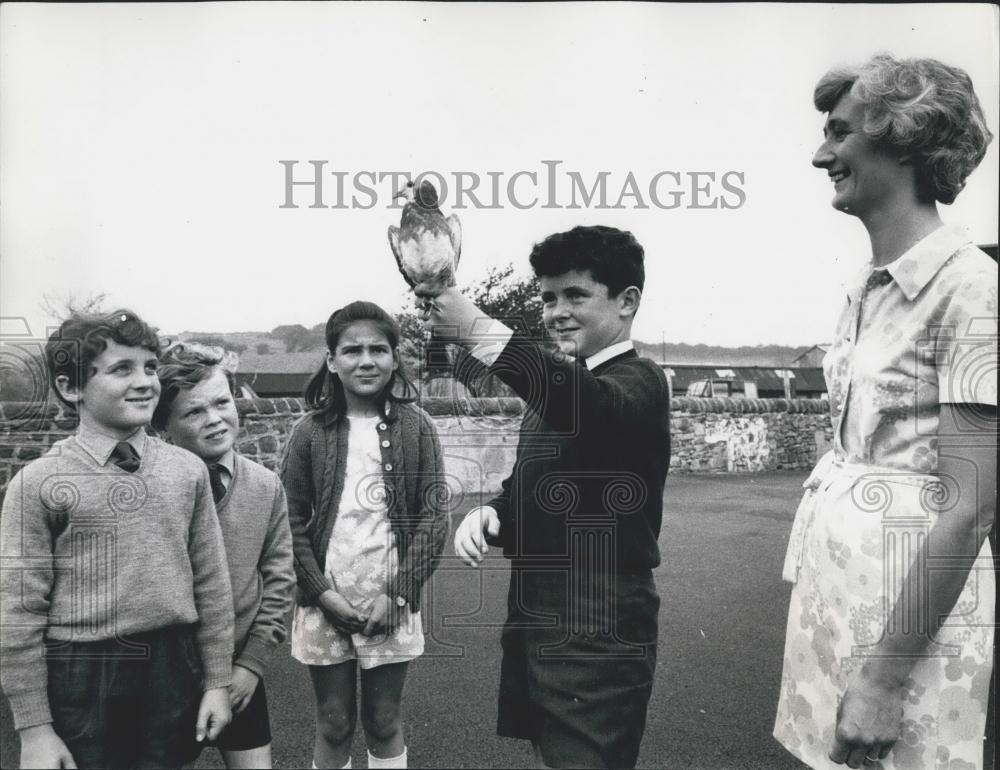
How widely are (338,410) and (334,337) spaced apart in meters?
0.18

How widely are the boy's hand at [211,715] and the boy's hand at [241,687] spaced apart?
0.10 feet

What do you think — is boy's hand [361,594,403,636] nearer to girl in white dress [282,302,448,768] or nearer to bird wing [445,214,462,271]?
girl in white dress [282,302,448,768]

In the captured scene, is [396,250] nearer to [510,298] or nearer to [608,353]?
[510,298]

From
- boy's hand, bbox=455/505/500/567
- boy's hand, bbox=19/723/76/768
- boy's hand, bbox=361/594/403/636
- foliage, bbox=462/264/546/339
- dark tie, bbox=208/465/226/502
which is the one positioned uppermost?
foliage, bbox=462/264/546/339

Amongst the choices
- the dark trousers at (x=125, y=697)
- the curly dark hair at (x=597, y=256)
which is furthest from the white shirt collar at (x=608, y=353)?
the dark trousers at (x=125, y=697)

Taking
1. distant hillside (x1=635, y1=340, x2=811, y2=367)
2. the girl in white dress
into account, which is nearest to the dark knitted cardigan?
the girl in white dress

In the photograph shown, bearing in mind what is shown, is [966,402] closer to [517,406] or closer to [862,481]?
[862,481]

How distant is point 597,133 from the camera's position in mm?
1893

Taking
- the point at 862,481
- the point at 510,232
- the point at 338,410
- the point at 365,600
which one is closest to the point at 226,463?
the point at 338,410

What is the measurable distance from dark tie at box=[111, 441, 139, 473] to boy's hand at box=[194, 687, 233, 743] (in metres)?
0.52

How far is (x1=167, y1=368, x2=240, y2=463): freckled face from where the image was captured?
1.76m

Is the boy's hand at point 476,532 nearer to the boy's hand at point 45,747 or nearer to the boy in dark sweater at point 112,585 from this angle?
the boy in dark sweater at point 112,585

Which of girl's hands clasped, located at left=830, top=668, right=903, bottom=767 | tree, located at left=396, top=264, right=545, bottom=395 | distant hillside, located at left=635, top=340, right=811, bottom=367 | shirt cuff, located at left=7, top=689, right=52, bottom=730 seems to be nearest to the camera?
girl's hands clasped, located at left=830, top=668, right=903, bottom=767

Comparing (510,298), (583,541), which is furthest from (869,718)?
(510,298)
